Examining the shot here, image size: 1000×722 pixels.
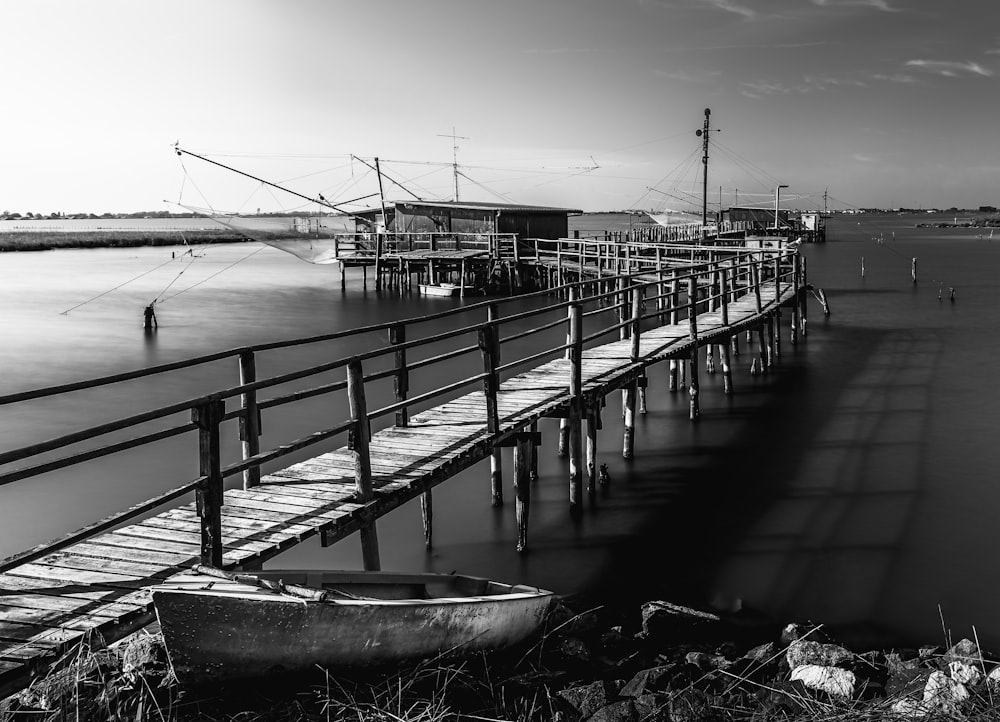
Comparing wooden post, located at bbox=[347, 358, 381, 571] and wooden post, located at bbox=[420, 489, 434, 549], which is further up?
wooden post, located at bbox=[347, 358, 381, 571]

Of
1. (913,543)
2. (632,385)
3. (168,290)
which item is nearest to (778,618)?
(913,543)

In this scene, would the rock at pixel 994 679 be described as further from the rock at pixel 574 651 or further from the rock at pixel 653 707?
the rock at pixel 574 651

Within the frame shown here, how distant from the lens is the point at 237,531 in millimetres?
6363

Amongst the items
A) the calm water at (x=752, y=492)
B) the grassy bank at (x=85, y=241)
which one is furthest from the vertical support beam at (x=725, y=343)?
the grassy bank at (x=85, y=241)

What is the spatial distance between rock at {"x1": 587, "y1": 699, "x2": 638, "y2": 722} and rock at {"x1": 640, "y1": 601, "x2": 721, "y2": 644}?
172 cm

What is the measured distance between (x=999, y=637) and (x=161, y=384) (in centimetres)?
1971

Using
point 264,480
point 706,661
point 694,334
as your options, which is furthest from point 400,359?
point 694,334

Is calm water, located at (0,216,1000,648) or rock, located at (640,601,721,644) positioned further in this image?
calm water, located at (0,216,1000,648)

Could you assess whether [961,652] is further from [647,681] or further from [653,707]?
[653,707]

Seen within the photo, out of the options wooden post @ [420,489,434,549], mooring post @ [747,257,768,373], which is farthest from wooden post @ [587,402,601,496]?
mooring post @ [747,257,768,373]

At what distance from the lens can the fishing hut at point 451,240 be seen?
4241 cm

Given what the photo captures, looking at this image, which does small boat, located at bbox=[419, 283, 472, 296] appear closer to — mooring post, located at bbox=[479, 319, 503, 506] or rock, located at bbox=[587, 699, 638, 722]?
mooring post, located at bbox=[479, 319, 503, 506]

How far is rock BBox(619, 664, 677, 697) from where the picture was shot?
6.54 m

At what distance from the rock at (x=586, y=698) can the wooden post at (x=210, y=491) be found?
9.08ft
